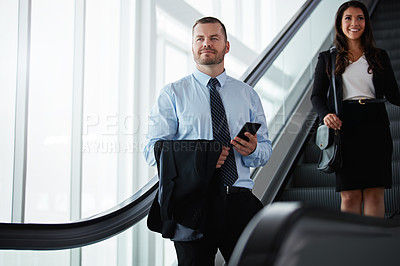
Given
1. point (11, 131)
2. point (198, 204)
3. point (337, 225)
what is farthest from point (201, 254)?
point (11, 131)

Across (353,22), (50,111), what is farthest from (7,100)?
(353,22)

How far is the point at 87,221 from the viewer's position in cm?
247

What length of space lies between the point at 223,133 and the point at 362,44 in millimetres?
1552

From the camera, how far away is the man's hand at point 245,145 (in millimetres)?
2254

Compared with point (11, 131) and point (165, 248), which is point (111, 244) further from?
point (11, 131)

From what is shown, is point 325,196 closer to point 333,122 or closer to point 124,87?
point 333,122

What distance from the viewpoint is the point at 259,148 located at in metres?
2.38

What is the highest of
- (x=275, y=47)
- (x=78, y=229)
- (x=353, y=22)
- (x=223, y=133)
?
(x=275, y=47)

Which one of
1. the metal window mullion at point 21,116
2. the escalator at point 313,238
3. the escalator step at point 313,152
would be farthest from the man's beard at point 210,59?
the metal window mullion at point 21,116

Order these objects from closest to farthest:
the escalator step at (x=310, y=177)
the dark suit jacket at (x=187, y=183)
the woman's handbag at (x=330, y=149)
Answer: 1. the dark suit jacket at (x=187, y=183)
2. the woman's handbag at (x=330, y=149)
3. the escalator step at (x=310, y=177)

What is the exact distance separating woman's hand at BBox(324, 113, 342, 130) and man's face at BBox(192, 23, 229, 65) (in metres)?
1.07

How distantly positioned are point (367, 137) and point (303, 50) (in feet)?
8.94

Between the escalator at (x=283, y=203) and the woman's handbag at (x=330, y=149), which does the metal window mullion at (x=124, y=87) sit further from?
the woman's handbag at (x=330, y=149)

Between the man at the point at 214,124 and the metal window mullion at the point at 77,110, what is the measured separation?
417cm
